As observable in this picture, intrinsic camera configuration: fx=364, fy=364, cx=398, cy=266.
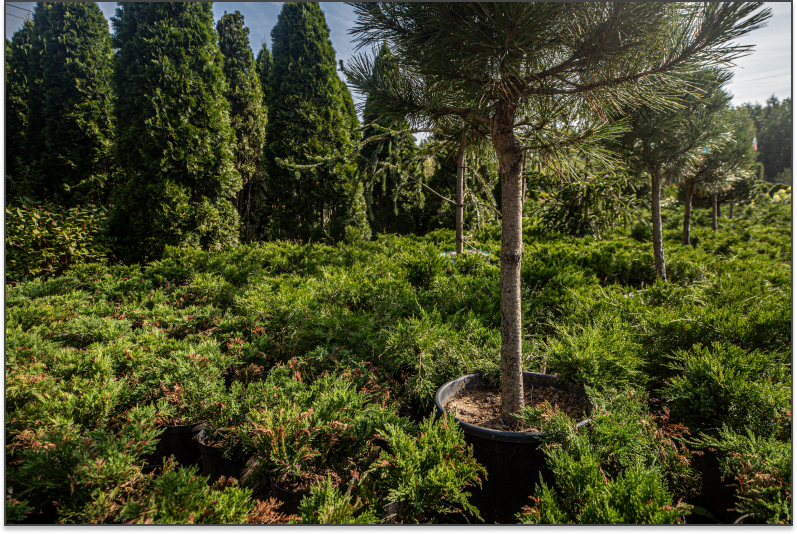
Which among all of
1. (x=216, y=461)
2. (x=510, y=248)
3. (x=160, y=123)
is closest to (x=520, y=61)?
(x=510, y=248)

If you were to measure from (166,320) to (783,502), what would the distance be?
348cm

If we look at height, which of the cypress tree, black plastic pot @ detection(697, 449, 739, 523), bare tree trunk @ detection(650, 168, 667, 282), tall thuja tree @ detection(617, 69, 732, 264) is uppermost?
the cypress tree

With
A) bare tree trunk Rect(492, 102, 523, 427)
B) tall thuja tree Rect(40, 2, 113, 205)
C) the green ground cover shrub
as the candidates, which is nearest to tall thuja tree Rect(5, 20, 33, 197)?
tall thuja tree Rect(40, 2, 113, 205)

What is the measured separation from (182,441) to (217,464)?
31 centimetres

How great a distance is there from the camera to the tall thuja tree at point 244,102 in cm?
882

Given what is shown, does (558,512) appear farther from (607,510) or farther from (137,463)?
(137,463)

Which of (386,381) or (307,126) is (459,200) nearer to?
(386,381)

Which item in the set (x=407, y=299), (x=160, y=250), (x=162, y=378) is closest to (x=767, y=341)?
(x=407, y=299)

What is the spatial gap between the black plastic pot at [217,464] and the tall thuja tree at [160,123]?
507 cm

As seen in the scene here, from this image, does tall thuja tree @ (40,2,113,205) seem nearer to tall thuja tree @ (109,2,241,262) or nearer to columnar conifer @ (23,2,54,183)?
columnar conifer @ (23,2,54,183)

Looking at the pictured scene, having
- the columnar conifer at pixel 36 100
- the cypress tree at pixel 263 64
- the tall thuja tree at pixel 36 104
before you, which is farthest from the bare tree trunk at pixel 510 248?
the cypress tree at pixel 263 64

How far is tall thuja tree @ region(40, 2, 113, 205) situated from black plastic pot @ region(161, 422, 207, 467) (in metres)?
7.74

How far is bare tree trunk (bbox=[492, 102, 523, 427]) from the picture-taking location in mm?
1757

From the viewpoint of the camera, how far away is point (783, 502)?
43.7 inches
